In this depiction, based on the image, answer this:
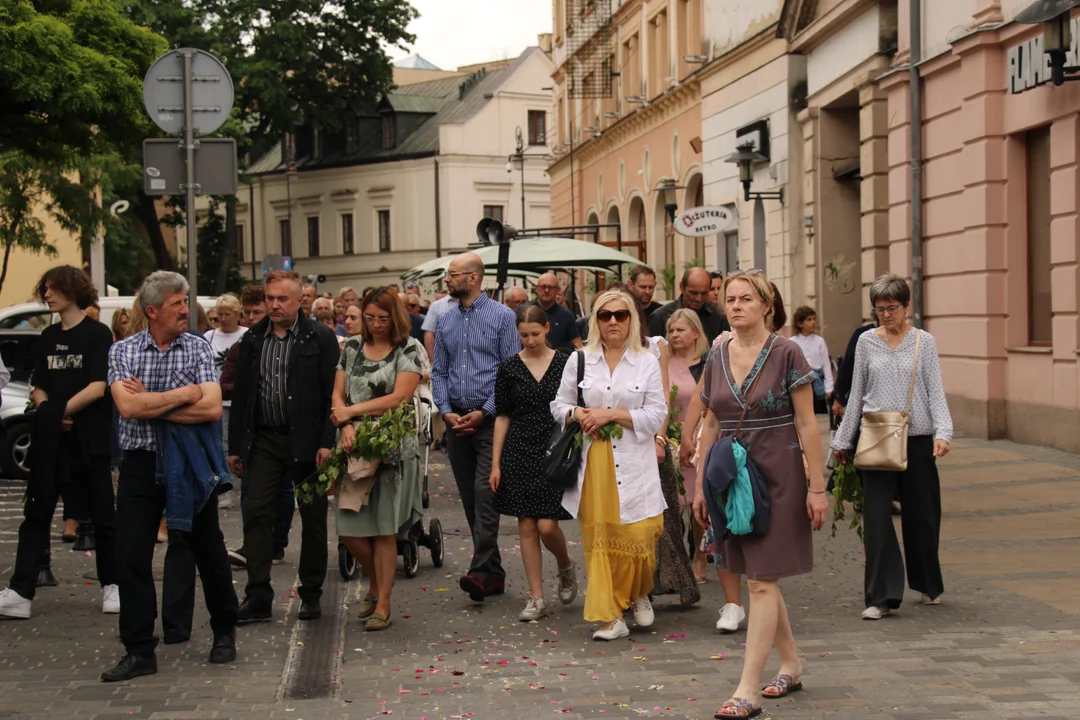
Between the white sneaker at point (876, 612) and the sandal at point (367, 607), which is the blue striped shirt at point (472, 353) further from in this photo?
the white sneaker at point (876, 612)

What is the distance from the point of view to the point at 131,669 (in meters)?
7.09

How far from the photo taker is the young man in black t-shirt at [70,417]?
28.9 feet

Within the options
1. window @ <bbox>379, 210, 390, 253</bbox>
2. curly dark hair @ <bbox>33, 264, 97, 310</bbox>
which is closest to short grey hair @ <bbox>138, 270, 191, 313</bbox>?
curly dark hair @ <bbox>33, 264, 97, 310</bbox>

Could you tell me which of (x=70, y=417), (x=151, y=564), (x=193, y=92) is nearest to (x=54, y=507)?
(x=70, y=417)

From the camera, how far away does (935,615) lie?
8.31m

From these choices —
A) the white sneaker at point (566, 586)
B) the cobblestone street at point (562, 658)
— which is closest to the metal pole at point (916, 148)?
the cobblestone street at point (562, 658)

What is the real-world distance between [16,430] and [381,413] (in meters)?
9.23

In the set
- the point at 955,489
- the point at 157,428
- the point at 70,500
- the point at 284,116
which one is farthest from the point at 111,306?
the point at 284,116

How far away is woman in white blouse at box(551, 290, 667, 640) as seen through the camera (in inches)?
311

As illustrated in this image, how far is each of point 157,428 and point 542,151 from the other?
205 ft

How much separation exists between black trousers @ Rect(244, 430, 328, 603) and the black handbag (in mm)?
1362

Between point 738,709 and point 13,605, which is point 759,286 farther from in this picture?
point 13,605

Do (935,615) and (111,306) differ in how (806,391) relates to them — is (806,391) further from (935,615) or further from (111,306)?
(111,306)

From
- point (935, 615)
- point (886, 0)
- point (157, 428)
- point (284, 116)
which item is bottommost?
point (935, 615)
